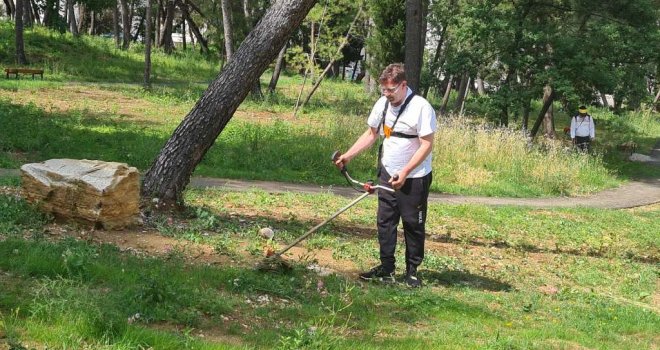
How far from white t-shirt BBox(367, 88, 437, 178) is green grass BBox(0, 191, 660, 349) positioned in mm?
1113

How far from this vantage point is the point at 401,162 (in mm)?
6855

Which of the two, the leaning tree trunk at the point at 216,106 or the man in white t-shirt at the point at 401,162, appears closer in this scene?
the man in white t-shirt at the point at 401,162

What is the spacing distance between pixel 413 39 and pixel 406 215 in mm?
10957

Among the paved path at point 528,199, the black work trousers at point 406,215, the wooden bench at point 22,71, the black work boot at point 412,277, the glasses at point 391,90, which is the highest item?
the glasses at point 391,90

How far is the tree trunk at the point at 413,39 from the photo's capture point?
16922 millimetres

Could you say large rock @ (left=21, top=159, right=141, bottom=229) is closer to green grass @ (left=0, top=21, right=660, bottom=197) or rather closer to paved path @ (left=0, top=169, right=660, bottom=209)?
paved path @ (left=0, top=169, right=660, bottom=209)

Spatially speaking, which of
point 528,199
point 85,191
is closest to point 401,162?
point 85,191

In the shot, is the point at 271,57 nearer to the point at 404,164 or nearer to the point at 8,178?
the point at 404,164

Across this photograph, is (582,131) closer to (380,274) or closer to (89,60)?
(380,274)

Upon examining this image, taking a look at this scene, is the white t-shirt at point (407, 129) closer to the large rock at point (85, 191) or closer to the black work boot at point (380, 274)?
the black work boot at point (380, 274)

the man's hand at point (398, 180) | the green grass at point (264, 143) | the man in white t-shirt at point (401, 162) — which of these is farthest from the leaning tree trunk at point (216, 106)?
the green grass at point (264, 143)

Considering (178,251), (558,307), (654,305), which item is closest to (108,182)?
(178,251)

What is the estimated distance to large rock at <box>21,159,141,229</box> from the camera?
717cm

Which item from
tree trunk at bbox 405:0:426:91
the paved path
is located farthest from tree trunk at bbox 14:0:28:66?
the paved path
